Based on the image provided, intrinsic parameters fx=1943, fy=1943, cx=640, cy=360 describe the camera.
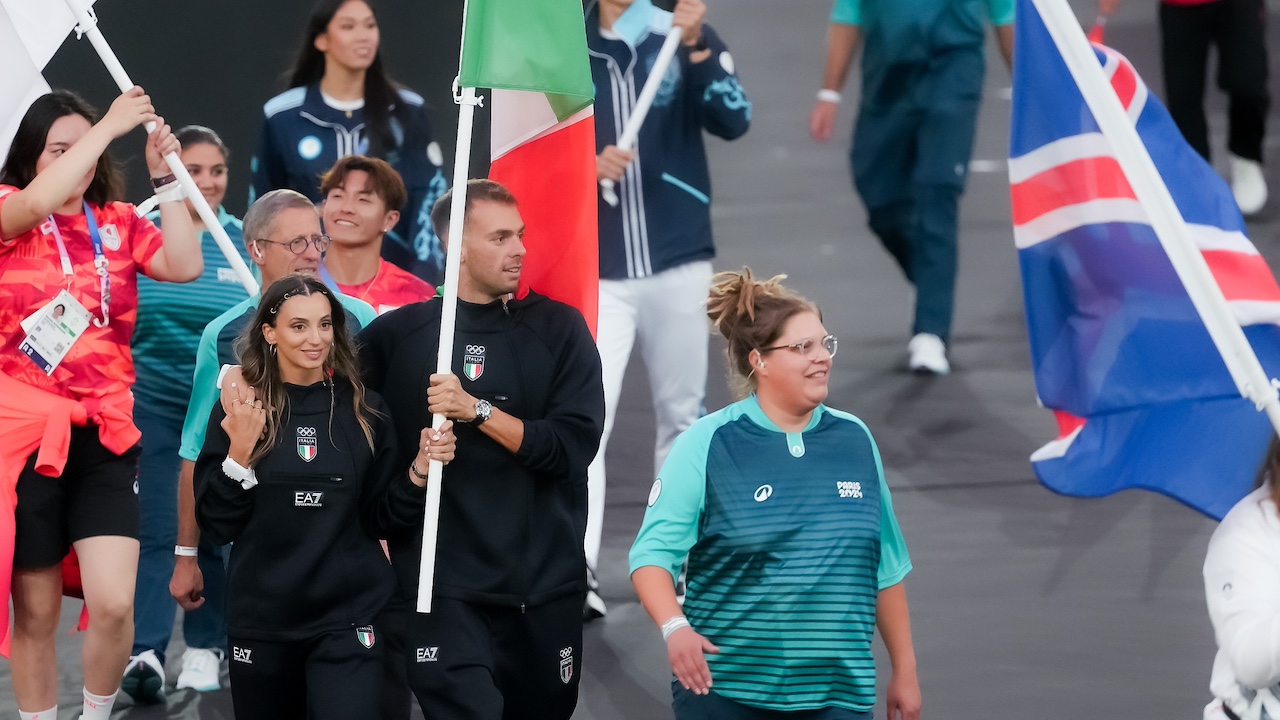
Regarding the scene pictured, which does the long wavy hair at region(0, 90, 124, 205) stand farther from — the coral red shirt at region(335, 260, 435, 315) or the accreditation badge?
the coral red shirt at region(335, 260, 435, 315)

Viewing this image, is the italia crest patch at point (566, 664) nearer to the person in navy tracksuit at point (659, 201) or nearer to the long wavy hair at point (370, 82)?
the person in navy tracksuit at point (659, 201)

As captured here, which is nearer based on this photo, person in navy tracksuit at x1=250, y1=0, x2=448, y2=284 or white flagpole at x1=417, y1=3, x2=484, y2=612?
white flagpole at x1=417, y1=3, x2=484, y2=612

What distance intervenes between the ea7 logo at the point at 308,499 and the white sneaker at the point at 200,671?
1.84m

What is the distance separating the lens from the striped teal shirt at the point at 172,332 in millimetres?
6688

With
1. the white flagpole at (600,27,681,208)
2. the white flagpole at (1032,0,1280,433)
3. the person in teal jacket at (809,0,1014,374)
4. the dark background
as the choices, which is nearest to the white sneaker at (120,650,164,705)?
the white flagpole at (600,27,681,208)

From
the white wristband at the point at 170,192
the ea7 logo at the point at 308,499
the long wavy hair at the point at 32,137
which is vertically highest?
the long wavy hair at the point at 32,137

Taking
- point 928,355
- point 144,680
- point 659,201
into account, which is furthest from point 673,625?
point 928,355

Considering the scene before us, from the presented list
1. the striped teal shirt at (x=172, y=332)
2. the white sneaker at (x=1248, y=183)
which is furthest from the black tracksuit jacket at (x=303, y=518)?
the white sneaker at (x=1248, y=183)

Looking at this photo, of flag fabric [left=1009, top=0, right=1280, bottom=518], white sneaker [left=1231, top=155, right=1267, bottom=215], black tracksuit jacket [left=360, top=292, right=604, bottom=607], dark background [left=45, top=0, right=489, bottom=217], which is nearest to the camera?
flag fabric [left=1009, top=0, right=1280, bottom=518]

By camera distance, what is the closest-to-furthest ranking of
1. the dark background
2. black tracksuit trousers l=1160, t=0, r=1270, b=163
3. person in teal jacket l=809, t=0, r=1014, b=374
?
person in teal jacket l=809, t=0, r=1014, b=374 < the dark background < black tracksuit trousers l=1160, t=0, r=1270, b=163

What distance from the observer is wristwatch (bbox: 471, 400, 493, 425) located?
4.83m

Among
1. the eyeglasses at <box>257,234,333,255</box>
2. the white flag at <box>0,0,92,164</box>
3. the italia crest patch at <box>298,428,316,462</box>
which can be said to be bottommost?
the italia crest patch at <box>298,428,316,462</box>

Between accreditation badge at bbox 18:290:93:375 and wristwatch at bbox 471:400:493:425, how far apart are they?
51.9 inches

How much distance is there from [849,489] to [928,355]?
546 centimetres
